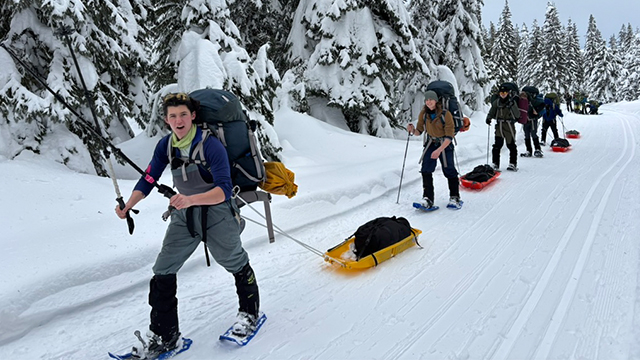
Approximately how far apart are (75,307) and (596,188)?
9450mm

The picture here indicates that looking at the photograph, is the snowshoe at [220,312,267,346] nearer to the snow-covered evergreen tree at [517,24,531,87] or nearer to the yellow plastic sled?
the yellow plastic sled

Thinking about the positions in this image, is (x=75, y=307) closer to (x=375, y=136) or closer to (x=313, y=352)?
(x=313, y=352)

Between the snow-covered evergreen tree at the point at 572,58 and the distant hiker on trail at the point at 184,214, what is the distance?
6600cm

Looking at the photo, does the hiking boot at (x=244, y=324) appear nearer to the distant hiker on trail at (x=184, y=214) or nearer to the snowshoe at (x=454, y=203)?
the distant hiker on trail at (x=184, y=214)

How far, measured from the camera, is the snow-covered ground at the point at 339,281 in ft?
11.0

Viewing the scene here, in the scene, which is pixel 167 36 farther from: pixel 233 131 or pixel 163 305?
pixel 163 305

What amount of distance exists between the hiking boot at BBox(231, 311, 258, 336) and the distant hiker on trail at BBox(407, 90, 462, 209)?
454cm

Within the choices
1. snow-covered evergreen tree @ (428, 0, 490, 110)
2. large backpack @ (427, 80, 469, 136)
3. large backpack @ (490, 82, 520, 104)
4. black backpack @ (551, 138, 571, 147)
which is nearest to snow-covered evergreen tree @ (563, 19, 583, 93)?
snow-covered evergreen tree @ (428, 0, 490, 110)

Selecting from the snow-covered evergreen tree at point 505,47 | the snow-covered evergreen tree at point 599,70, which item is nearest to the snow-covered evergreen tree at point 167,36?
the snow-covered evergreen tree at point 505,47

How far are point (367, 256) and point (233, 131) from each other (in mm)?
2426

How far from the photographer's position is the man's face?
291 centimetres

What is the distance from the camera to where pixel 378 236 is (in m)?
5.02

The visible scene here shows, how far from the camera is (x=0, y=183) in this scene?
218 inches

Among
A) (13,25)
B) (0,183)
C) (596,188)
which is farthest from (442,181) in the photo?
(13,25)
